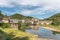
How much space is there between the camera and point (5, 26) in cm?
8181

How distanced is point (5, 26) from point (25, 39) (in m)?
29.5

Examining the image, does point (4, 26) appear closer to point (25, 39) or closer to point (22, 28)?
point (22, 28)

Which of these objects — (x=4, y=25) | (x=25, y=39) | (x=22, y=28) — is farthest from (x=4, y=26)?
(x=25, y=39)

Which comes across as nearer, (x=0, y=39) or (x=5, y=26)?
(x=0, y=39)

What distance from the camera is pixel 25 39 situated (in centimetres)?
5406

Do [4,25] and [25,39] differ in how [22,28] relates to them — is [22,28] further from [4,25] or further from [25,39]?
[25,39]

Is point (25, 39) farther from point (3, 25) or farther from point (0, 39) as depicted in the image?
point (3, 25)

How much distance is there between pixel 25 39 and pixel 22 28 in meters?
28.4

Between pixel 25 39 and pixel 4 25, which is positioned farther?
pixel 4 25

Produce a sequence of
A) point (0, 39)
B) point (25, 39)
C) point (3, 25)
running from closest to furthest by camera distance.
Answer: point (0, 39) < point (25, 39) < point (3, 25)

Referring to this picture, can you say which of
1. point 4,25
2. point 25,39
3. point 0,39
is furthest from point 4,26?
point 0,39

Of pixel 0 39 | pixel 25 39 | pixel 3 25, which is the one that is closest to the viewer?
pixel 0 39

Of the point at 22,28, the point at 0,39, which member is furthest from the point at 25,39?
the point at 22,28

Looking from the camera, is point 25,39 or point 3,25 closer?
point 25,39
